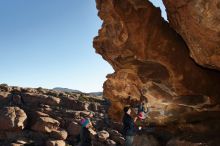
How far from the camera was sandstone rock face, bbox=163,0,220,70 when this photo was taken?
33.3ft

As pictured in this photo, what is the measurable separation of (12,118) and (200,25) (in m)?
41.2

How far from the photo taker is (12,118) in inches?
1843

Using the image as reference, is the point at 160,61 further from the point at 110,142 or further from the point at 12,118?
the point at 12,118

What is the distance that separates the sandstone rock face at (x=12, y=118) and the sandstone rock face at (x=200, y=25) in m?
38.2

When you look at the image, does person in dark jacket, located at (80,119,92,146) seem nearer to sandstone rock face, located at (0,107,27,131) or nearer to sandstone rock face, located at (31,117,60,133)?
sandstone rock face, located at (31,117,60,133)

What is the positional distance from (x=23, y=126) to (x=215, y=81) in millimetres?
38584

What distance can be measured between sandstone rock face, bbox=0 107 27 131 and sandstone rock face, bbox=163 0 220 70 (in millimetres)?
38243

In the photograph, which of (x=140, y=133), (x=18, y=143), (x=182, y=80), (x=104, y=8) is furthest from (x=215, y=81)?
Answer: (x=18, y=143)

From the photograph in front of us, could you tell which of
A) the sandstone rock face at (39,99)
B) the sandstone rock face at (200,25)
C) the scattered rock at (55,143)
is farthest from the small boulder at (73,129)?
the sandstone rock face at (200,25)

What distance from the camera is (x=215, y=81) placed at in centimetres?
1376

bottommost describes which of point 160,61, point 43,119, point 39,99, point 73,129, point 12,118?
point 73,129

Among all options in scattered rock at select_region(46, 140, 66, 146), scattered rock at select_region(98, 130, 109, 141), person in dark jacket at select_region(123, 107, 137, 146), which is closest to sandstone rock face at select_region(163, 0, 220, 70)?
person in dark jacket at select_region(123, 107, 137, 146)

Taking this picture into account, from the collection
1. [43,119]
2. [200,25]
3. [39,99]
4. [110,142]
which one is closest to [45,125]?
[43,119]

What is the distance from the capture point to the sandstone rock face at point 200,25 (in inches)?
400
